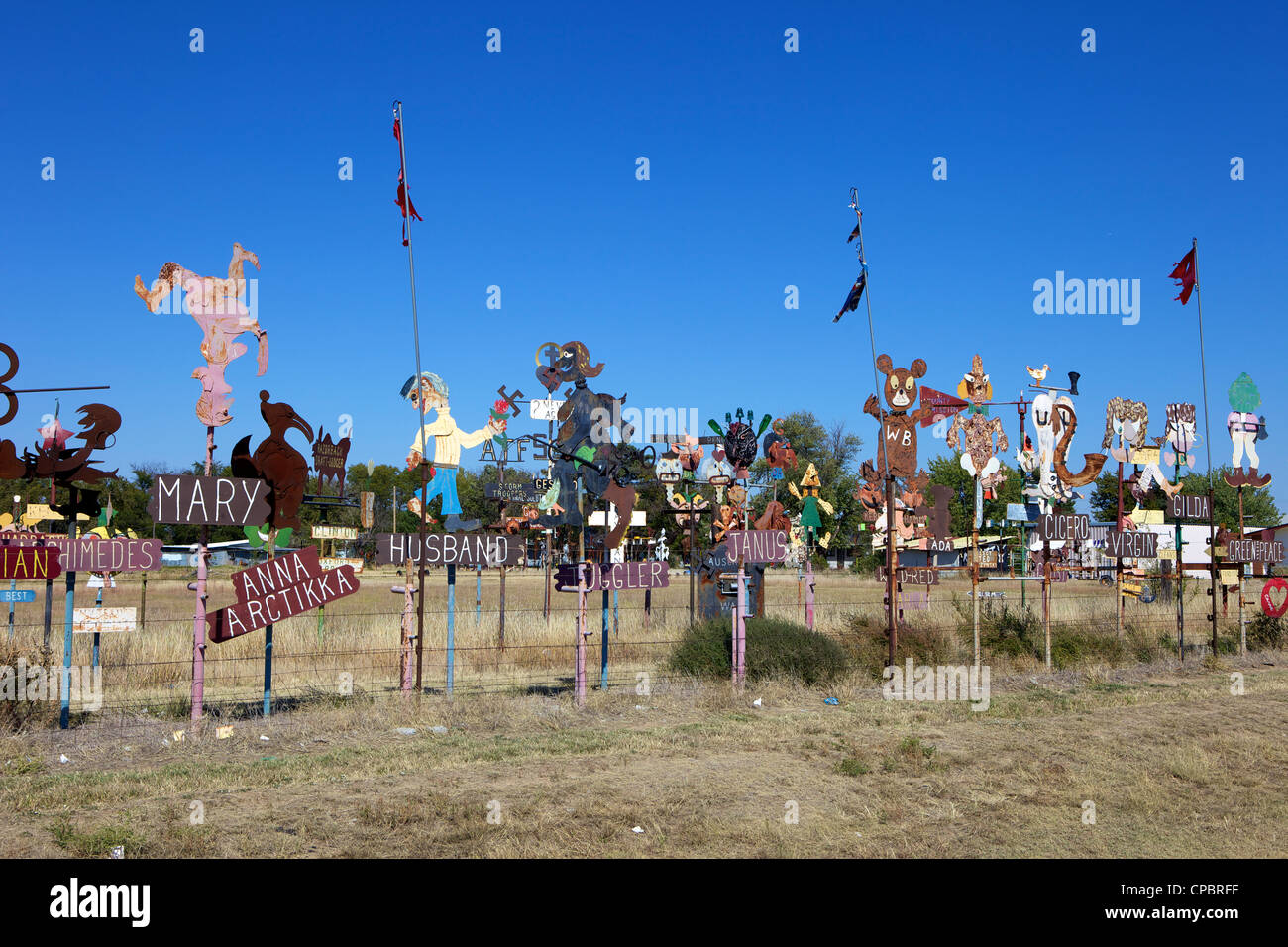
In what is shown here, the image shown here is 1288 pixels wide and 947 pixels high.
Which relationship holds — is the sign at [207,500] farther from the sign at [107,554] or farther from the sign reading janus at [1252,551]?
the sign reading janus at [1252,551]

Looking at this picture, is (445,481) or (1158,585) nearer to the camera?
(445,481)

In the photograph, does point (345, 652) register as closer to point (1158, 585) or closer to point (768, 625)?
point (768, 625)

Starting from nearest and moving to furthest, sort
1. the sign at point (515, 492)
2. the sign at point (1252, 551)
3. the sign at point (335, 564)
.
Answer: the sign at point (335, 564)
the sign at point (515, 492)
the sign at point (1252, 551)

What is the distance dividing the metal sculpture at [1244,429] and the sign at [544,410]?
48.4 feet

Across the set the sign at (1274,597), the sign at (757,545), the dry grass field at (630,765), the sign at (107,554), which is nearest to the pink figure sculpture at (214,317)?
the sign at (107,554)

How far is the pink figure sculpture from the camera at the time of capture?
36.6 feet

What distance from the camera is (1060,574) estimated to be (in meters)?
19.1

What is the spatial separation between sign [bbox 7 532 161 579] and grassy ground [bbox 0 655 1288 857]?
1.76 m

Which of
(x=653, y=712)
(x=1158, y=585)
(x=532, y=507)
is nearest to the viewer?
(x=653, y=712)

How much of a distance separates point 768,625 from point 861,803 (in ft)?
21.9

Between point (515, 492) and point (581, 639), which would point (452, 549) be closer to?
point (581, 639)

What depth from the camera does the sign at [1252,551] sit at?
19.0 metres
